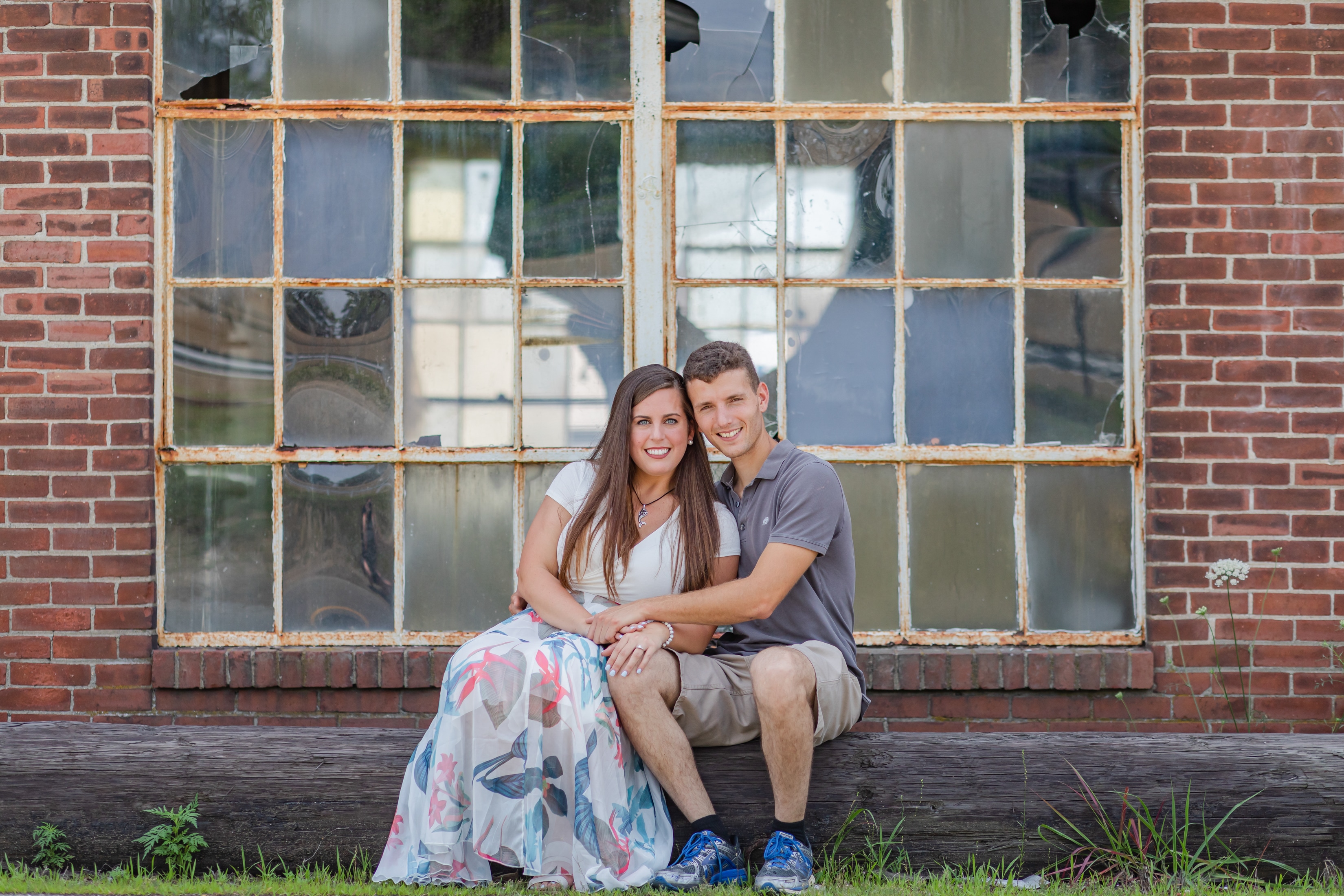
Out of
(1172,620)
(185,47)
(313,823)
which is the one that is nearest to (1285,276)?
(1172,620)

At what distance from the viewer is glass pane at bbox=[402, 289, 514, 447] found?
3.61 metres

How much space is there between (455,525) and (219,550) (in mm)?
812

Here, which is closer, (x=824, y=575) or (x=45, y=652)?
(x=824, y=575)

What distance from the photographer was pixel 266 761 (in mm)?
2729

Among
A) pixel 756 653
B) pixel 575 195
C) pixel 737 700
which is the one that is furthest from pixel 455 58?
pixel 737 700

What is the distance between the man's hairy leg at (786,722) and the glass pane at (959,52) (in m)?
2.13

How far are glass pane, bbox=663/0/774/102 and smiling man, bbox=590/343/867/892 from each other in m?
1.25

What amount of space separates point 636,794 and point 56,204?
274cm

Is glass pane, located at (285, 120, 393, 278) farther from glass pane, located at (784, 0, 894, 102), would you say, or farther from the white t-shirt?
glass pane, located at (784, 0, 894, 102)

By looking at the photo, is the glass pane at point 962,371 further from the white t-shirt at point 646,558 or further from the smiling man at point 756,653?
the white t-shirt at point 646,558

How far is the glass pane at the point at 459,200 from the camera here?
3613mm

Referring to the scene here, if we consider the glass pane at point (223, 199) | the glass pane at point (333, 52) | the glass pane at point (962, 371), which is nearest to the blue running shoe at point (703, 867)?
the glass pane at point (962, 371)

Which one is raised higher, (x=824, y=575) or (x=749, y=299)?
(x=749, y=299)

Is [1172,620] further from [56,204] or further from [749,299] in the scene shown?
[56,204]
